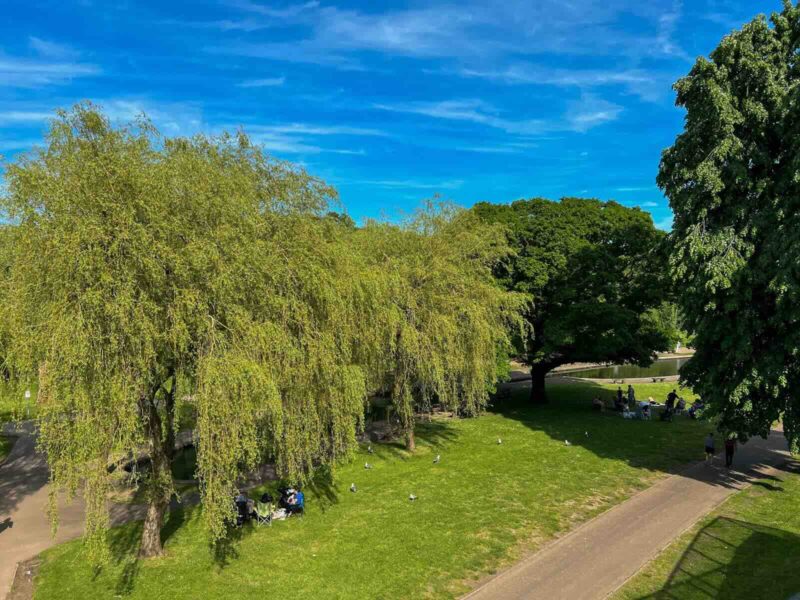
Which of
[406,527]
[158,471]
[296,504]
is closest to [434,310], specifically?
[406,527]

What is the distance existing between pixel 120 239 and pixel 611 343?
83.6 ft

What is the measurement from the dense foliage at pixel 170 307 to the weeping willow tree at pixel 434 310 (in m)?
4.84

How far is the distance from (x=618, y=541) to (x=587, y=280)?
1788 centimetres

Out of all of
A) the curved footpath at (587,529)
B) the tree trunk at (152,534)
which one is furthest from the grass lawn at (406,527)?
the curved footpath at (587,529)

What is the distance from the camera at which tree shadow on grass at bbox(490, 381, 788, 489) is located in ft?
67.5

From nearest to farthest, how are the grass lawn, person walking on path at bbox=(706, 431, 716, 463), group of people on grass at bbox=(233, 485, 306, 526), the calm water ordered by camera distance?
the grass lawn < group of people on grass at bbox=(233, 485, 306, 526) < person walking on path at bbox=(706, 431, 716, 463) < the calm water

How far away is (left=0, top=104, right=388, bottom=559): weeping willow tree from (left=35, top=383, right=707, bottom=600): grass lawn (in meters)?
1.75

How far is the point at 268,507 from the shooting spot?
1569 cm

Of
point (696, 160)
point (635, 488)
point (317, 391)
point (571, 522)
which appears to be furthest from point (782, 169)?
point (317, 391)

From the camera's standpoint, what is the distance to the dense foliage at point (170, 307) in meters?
9.99

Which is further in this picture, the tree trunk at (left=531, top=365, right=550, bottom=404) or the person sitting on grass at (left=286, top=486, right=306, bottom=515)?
the tree trunk at (left=531, top=365, right=550, bottom=404)

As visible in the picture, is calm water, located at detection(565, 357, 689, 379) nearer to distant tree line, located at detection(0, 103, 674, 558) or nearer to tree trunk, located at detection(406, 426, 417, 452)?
tree trunk, located at detection(406, 426, 417, 452)

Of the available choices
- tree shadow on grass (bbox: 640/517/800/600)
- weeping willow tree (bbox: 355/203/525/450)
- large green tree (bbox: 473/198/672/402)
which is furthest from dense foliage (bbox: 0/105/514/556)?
large green tree (bbox: 473/198/672/402)

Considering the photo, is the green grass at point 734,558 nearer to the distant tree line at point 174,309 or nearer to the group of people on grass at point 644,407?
the distant tree line at point 174,309
